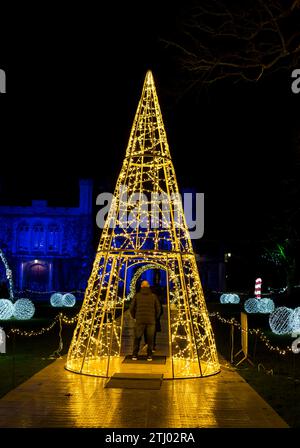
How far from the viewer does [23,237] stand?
50281 millimetres

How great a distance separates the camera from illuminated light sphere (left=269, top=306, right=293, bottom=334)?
58.6ft

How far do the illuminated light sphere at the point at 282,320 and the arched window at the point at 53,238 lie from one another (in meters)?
33.7

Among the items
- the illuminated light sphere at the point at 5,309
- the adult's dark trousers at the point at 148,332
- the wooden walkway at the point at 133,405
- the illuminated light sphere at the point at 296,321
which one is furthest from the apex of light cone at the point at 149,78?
the illuminated light sphere at the point at 5,309

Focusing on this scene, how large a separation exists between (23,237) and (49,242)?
90.9 inches

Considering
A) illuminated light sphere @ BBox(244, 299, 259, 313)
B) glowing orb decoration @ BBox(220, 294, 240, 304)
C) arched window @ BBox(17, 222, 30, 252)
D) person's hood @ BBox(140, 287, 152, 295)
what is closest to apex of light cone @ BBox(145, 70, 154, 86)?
person's hood @ BBox(140, 287, 152, 295)

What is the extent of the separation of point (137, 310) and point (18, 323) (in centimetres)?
1033

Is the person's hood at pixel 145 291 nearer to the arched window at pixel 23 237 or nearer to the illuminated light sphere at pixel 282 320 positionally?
the illuminated light sphere at pixel 282 320

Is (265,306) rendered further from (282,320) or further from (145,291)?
(145,291)

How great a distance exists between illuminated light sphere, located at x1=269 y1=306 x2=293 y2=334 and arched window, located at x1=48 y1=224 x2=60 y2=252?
3375 cm

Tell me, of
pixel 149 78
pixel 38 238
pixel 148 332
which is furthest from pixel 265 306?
pixel 38 238

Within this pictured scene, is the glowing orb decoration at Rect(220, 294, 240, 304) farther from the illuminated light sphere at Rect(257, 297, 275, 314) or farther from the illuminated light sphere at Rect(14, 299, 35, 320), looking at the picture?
the illuminated light sphere at Rect(14, 299, 35, 320)

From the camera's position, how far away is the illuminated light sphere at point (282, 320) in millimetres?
17866

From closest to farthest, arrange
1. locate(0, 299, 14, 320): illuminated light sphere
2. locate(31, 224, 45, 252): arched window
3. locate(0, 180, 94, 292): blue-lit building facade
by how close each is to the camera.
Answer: locate(0, 299, 14, 320): illuminated light sphere → locate(0, 180, 94, 292): blue-lit building facade → locate(31, 224, 45, 252): arched window

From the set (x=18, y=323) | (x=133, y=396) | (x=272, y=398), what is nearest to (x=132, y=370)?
(x=133, y=396)
